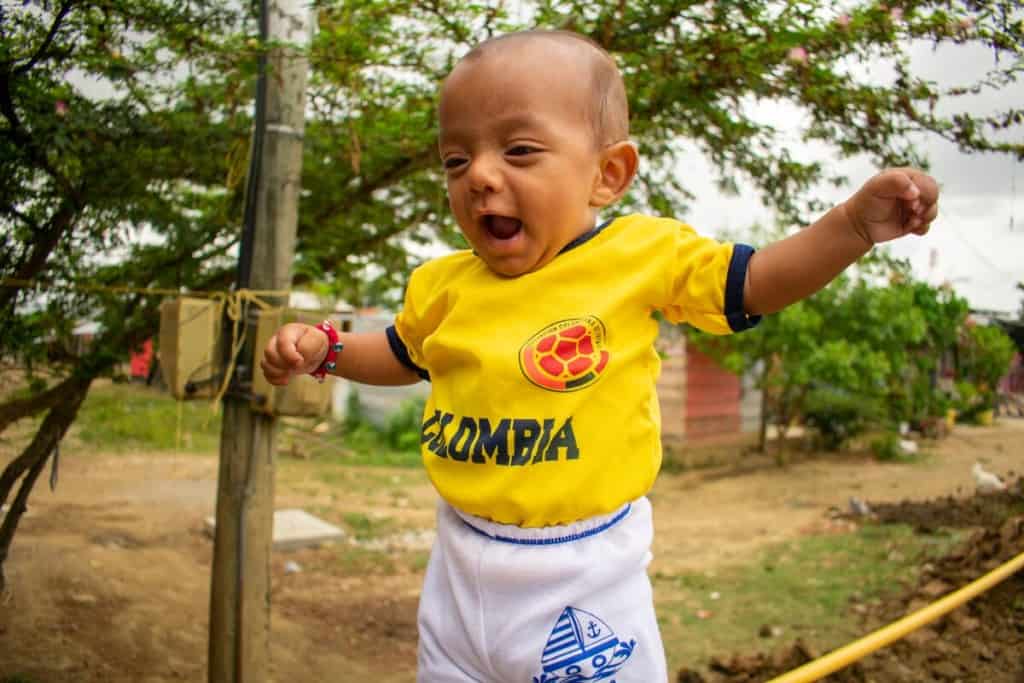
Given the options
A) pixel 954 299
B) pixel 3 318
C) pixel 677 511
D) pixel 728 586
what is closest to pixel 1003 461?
pixel 954 299

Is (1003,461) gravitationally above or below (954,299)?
below

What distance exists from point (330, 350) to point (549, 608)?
0.72 meters

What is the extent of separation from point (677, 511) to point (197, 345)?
23.0 feet

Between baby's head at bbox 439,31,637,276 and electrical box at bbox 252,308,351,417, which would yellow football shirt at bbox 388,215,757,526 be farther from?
electrical box at bbox 252,308,351,417

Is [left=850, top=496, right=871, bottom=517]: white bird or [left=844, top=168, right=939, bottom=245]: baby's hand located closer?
[left=844, top=168, right=939, bottom=245]: baby's hand

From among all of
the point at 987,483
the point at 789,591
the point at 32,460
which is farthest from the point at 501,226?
the point at 987,483

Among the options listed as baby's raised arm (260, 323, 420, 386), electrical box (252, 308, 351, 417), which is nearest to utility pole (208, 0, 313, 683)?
electrical box (252, 308, 351, 417)

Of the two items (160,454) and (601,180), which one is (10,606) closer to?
(601,180)

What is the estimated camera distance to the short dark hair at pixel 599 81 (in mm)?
1466

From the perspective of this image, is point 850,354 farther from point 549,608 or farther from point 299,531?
point 549,608

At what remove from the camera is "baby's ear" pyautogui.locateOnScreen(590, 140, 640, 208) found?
1.53 m

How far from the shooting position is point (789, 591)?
5.80m

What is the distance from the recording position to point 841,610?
5.28 meters

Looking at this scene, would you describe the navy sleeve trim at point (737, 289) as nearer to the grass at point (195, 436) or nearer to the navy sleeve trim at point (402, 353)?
the navy sleeve trim at point (402, 353)
